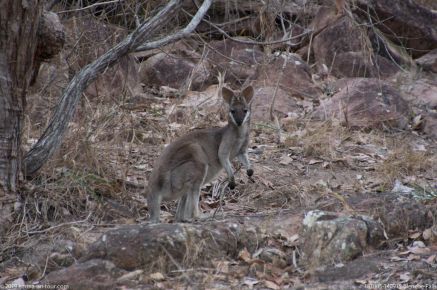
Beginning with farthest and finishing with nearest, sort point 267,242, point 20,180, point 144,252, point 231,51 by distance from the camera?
point 231,51 → point 20,180 → point 267,242 → point 144,252

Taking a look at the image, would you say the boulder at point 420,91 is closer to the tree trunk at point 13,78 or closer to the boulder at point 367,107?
the boulder at point 367,107

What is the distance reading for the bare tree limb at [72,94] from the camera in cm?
689

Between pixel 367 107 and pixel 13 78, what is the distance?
567 cm

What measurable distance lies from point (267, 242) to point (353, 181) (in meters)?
2.59

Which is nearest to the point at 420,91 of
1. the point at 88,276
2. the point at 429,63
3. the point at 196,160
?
the point at 429,63

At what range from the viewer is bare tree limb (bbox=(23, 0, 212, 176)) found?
6.89 meters

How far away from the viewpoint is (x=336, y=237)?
19.3 ft

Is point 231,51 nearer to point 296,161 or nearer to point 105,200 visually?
point 296,161

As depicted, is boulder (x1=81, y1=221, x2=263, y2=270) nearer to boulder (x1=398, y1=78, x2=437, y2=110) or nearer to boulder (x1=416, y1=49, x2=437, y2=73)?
boulder (x1=398, y1=78, x2=437, y2=110)

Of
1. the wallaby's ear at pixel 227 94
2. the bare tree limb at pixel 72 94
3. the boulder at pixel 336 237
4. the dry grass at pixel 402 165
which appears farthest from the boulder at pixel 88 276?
the dry grass at pixel 402 165

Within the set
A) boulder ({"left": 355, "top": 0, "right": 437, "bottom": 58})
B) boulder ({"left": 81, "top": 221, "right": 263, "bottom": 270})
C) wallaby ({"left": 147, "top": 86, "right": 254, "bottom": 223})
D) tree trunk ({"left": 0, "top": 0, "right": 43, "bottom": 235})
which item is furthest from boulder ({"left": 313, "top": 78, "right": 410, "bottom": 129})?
tree trunk ({"left": 0, "top": 0, "right": 43, "bottom": 235})

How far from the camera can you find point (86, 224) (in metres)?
6.83

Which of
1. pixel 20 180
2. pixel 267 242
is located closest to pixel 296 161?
pixel 267 242

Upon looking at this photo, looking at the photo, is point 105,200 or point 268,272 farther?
point 105,200
